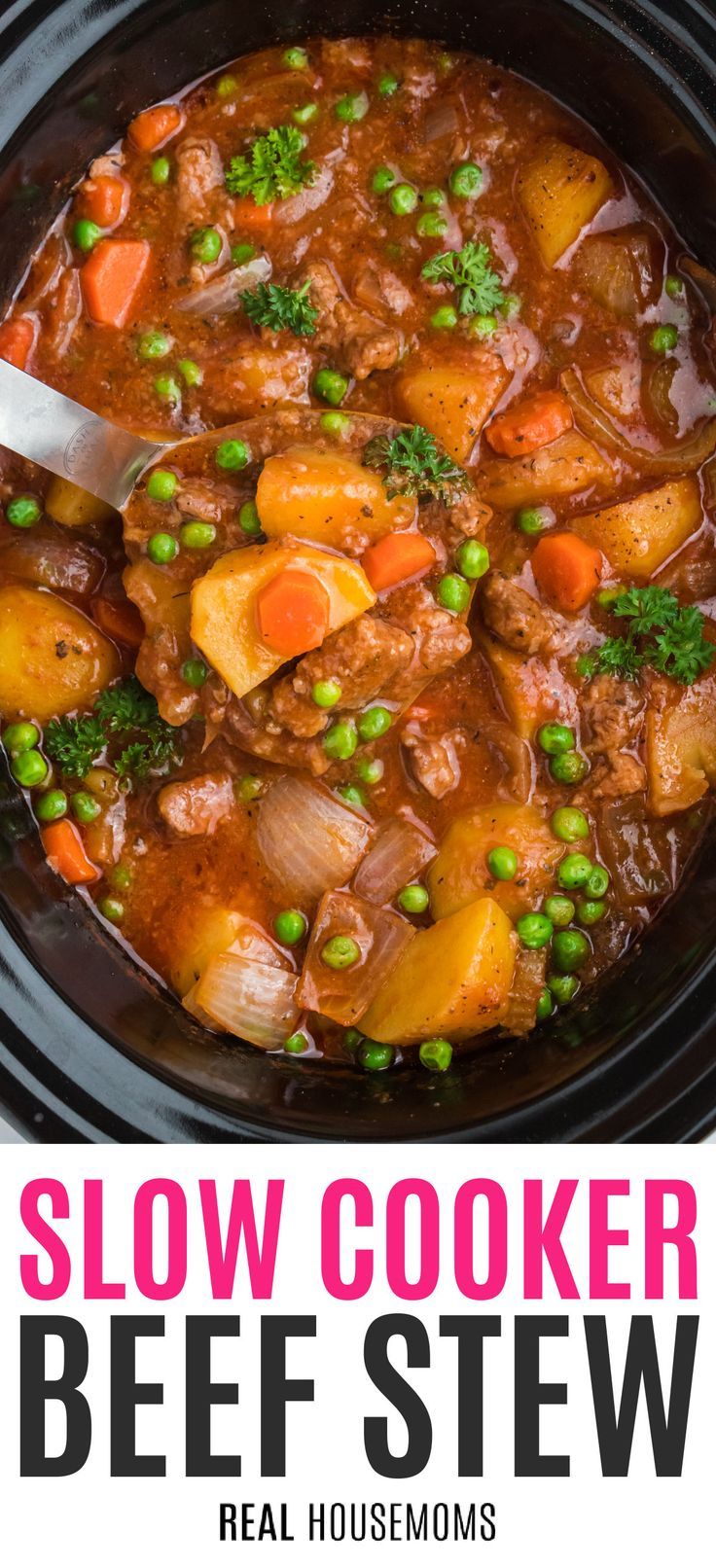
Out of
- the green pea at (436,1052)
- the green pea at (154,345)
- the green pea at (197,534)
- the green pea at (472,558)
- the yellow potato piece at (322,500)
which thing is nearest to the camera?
the yellow potato piece at (322,500)

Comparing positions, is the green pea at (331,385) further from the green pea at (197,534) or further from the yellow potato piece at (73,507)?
the yellow potato piece at (73,507)

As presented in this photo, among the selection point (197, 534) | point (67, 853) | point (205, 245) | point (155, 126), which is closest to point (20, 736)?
point (67, 853)

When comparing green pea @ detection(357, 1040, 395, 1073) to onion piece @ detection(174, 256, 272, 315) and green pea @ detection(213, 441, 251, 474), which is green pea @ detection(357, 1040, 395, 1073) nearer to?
green pea @ detection(213, 441, 251, 474)

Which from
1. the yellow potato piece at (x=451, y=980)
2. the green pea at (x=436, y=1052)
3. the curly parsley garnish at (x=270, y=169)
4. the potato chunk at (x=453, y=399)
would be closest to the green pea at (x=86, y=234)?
the curly parsley garnish at (x=270, y=169)

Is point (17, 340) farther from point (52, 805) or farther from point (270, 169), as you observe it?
point (52, 805)

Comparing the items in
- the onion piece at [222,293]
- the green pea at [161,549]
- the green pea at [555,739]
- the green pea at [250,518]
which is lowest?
the green pea at [555,739]

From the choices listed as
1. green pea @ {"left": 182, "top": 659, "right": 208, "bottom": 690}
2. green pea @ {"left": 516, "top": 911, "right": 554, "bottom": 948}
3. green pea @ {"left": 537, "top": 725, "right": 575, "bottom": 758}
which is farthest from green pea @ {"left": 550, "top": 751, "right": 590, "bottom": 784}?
green pea @ {"left": 182, "top": 659, "right": 208, "bottom": 690}
